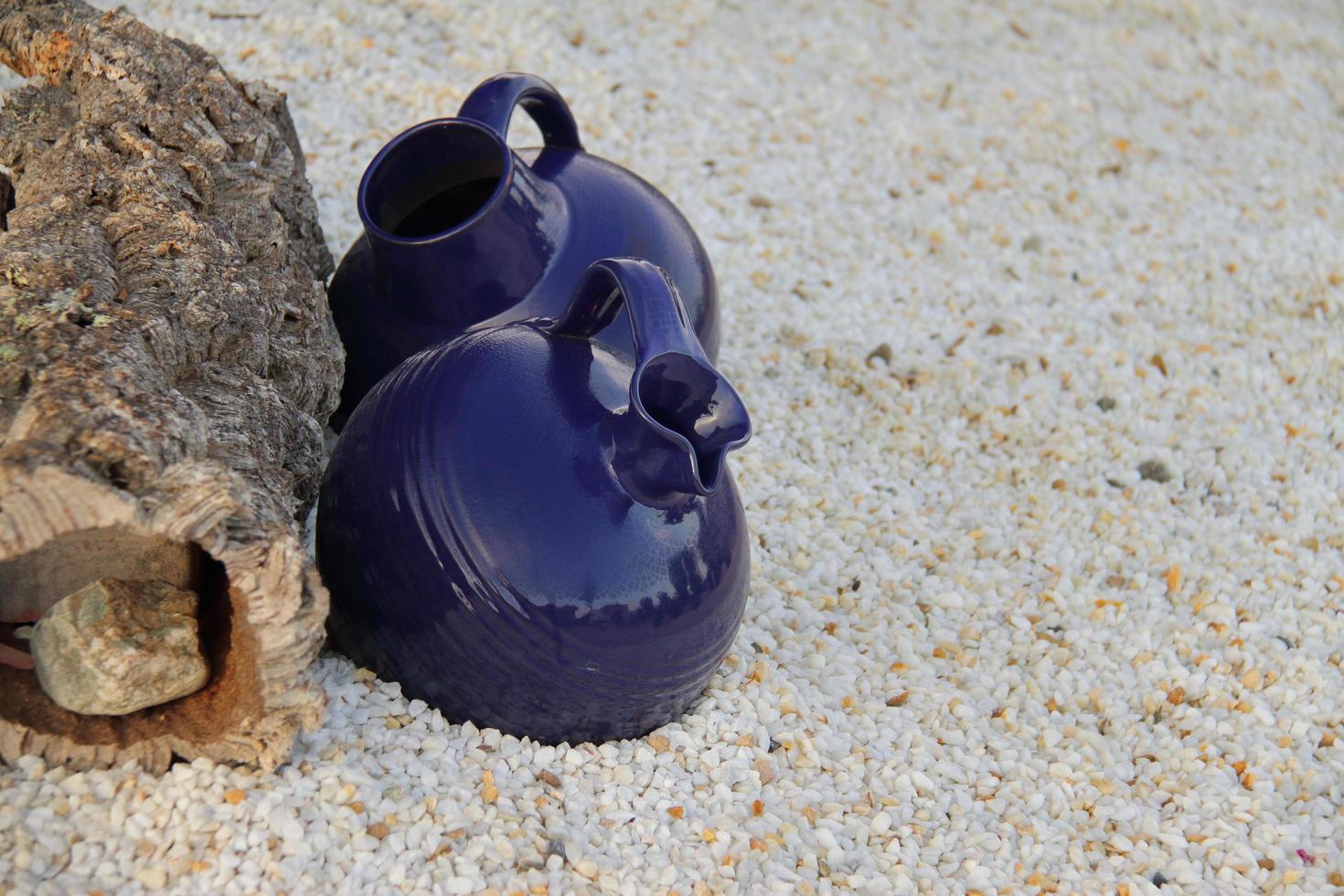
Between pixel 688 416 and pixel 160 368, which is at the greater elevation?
pixel 688 416

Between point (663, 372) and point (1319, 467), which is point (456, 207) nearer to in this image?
point (663, 372)

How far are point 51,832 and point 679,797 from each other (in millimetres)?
1174

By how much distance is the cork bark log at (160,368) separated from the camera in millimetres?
1938

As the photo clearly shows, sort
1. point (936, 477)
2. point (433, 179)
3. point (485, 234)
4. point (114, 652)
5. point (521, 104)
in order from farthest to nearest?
point (936, 477) → point (521, 104) → point (433, 179) → point (485, 234) → point (114, 652)

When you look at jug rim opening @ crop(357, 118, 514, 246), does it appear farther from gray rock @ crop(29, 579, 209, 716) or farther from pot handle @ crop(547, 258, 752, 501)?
gray rock @ crop(29, 579, 209, 716)

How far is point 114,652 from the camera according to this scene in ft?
7.18

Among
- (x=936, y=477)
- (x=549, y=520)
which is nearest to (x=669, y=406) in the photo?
(x=549, y=520)

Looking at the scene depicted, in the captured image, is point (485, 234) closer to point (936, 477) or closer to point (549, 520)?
point (549, 520)

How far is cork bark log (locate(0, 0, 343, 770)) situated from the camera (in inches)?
76.3

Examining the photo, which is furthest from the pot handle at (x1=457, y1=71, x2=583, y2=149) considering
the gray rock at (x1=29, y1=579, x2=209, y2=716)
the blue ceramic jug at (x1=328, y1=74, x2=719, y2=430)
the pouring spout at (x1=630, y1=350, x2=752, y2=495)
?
the gray rock at (x1=29, y1=579, x2=209, y2=716)

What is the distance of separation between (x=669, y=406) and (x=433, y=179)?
1157 mm

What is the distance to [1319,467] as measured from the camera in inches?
162

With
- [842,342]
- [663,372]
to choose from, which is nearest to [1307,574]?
[842,342]

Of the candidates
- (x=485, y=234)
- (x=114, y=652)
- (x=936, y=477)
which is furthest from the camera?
(x=936, y=477)
